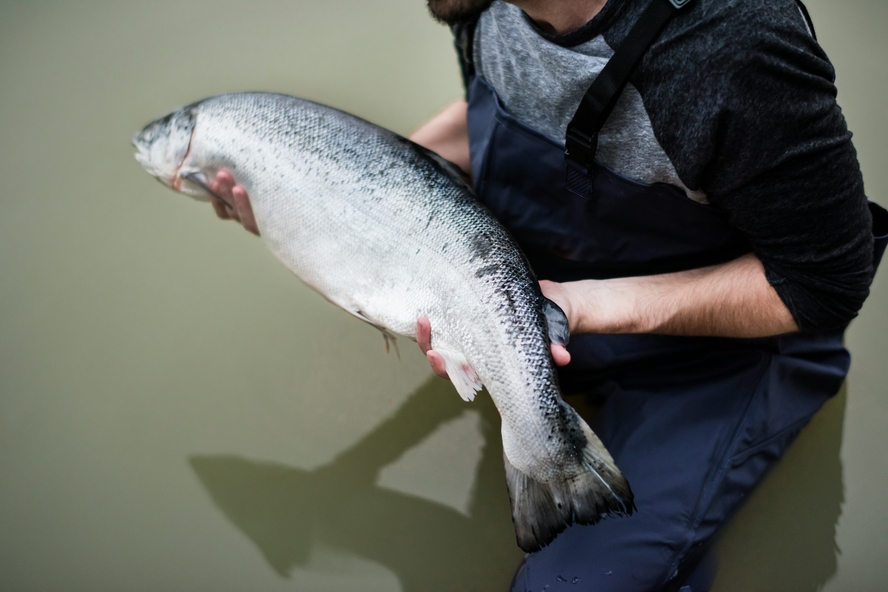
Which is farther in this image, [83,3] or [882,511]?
[83,3]

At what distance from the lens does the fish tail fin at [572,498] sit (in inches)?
30.7

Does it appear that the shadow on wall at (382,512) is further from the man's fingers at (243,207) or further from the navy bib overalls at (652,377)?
the man's fingers at (243,207)

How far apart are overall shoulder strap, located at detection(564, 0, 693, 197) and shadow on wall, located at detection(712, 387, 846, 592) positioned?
723 mm

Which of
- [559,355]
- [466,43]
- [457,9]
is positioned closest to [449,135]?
[466,43]

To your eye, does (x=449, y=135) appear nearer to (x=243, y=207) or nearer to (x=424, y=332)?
(x=243, y=207)

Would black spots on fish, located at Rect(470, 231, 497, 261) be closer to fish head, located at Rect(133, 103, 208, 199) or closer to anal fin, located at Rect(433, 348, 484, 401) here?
anal fin, located at Rect(433, 348, 484, 401)

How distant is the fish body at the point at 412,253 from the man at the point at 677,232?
0.07 m

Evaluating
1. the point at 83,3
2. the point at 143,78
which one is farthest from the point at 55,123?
the point at 83,3

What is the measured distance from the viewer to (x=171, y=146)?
112 centimetres

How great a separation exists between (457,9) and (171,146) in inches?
23.7

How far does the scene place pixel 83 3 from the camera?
1.80m

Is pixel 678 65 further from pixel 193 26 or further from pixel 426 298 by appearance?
pixel 193 26

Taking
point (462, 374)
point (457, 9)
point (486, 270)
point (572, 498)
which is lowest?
point (572, 498)

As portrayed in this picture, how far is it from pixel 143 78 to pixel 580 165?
1.40 m
